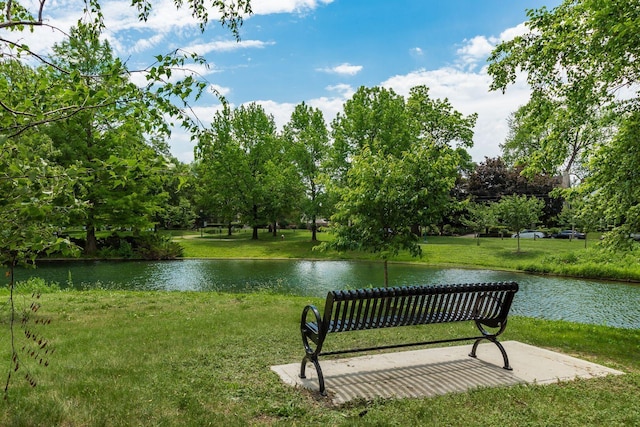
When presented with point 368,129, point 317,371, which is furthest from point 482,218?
point 317,371

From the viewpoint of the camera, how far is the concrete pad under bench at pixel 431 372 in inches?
176

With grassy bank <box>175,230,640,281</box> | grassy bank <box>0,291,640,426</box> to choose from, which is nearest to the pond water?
grassy bank <box>175,230,640,281</box>

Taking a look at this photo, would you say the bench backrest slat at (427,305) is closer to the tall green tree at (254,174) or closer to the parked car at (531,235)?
the tall green tree at (254,174)

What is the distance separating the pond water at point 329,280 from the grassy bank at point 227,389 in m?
7.37

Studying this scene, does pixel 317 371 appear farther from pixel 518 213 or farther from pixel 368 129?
pixel 368 129

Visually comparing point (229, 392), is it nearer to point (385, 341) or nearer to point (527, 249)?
point (385, 341)

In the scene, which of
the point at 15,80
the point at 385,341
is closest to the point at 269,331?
the point at 385,341

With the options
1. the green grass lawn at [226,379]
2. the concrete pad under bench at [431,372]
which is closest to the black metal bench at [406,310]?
the concrete pad under bench at [431,372]

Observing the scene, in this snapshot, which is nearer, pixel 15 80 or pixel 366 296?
pixel 15 80

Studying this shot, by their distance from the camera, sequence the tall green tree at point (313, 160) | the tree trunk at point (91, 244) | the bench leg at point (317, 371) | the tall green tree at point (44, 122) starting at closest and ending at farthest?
1. the tall green tree at point (44, 122)
2. the bench leg at point (317, 371)
3. the tree trunk at point (91, 244)
4. the tall green tree at point (313, 160)

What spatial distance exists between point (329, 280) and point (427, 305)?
14512 mm

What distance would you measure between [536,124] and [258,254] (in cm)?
2418

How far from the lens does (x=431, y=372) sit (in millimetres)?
5035

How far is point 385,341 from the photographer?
6.68m
